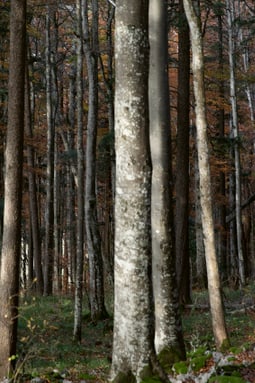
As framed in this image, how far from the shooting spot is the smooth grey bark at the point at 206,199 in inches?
356

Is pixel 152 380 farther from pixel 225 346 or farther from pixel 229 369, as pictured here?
pixel 225 346

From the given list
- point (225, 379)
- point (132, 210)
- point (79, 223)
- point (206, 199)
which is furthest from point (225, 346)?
point (79, 223)

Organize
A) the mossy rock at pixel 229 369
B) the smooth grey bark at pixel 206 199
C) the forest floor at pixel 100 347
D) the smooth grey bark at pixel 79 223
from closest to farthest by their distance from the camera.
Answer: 1. the mossy rock at pixel 229 369
2. the forest floor at pixel 100 347
3. the smooth grey bark at pixel 206 199
4. the smooth grey bark at pixel 79 223

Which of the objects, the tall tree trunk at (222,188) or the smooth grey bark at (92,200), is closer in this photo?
the smooth grey bark at (92,200)

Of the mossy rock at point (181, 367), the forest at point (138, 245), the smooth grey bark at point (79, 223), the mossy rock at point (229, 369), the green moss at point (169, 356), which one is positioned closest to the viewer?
the forest at point (138, 245)

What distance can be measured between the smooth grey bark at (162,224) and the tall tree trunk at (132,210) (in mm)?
2075

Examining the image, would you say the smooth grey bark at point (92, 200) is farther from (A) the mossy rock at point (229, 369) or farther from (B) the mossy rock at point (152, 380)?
(B) the mossy rock at point (152, 380)

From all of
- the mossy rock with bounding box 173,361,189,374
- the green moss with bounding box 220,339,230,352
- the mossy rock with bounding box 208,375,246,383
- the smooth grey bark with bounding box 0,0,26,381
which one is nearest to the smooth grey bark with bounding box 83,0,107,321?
the smooth grey bark with bounding box 0,0,26,381

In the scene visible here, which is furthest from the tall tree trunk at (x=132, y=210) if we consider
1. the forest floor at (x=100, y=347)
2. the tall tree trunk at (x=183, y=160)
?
the tall tree trunk at (x=183, y=160)

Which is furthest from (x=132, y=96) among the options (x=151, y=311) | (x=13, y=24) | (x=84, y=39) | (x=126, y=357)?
(x=84, y=39)

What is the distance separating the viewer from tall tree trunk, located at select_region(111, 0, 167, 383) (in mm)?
5555

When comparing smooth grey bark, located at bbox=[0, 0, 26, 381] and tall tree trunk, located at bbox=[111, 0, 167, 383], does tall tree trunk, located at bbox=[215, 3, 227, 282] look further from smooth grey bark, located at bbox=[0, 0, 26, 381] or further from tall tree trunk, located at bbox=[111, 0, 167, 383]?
tall tree trunk, located at bbox=[111, 0, 167, 383]

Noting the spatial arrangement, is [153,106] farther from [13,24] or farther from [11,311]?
[11,311]

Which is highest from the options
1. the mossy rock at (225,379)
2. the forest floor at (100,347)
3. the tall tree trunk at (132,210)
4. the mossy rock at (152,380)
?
the tall tree trunk at (132,210)
